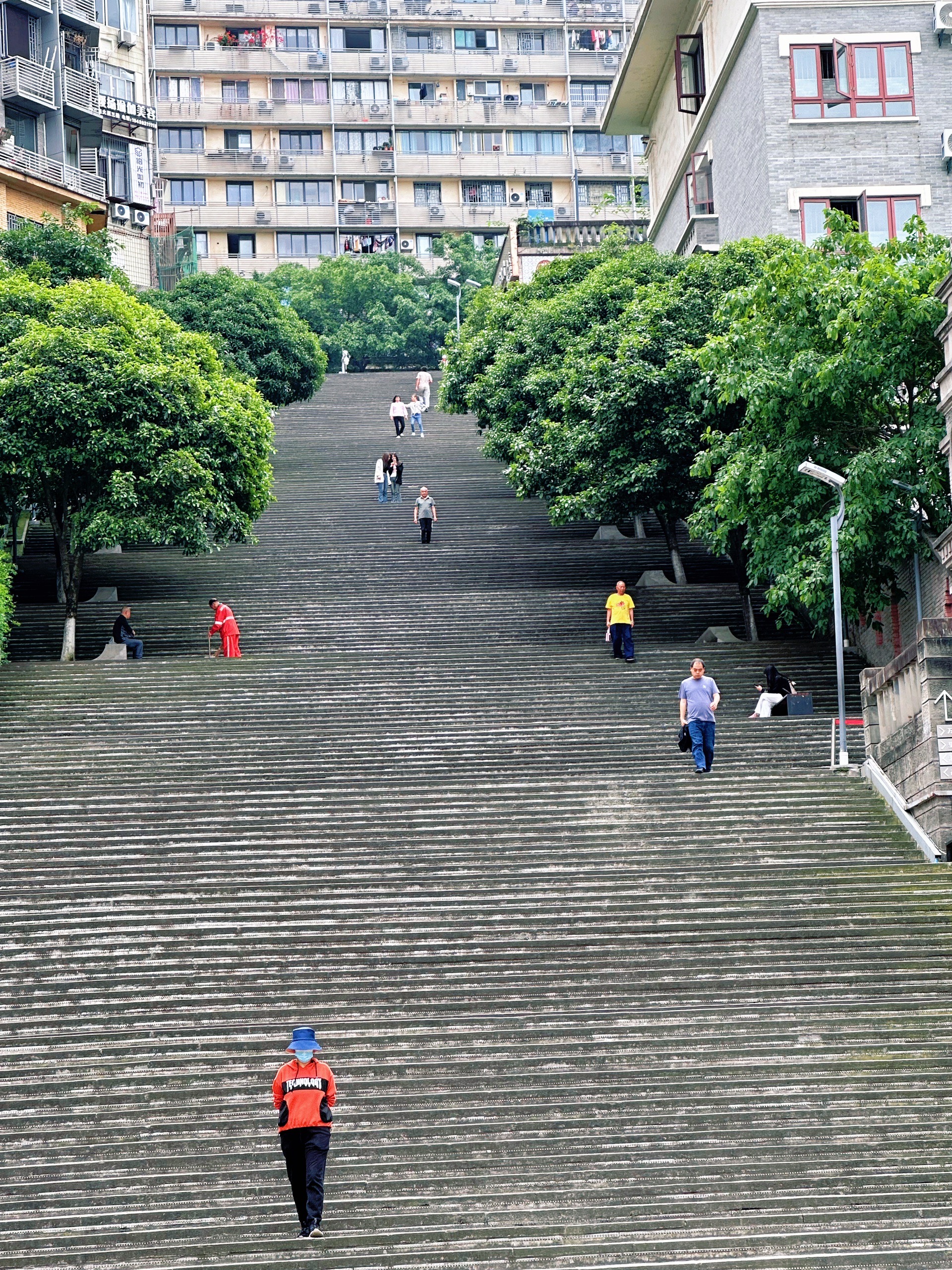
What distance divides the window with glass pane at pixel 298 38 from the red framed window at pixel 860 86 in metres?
51.7

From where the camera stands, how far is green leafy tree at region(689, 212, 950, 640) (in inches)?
910

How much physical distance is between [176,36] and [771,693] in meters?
64.7

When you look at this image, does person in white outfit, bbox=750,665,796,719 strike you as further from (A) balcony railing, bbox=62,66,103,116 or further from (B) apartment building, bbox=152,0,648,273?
(B) apartment building, bbox=152,0,648,273

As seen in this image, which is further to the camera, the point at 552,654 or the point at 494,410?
the point at 494,410

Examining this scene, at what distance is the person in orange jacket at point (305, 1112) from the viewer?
1182 cm

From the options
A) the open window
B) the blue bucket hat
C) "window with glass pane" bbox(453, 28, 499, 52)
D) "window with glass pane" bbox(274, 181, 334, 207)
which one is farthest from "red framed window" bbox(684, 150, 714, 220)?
"window with glass pane" bbox(453, 28, 499, 52)

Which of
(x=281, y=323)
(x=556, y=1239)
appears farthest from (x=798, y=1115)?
(x=281, y=323)

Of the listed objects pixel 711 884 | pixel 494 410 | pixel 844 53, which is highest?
pixel 844 53

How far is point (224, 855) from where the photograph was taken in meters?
19.5

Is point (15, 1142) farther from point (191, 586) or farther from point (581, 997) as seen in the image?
point (191, 586)

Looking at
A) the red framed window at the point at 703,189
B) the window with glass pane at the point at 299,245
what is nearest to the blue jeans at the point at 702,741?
the red framed window at the point at 703,189

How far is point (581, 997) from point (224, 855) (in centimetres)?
498

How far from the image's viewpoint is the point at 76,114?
50125 millimetres

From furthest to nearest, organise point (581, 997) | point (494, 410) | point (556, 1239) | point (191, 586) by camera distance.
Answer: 1. point (494, 410)
2. point (191, 586)
3. point (581, 997)
4. point (556, 1239)
